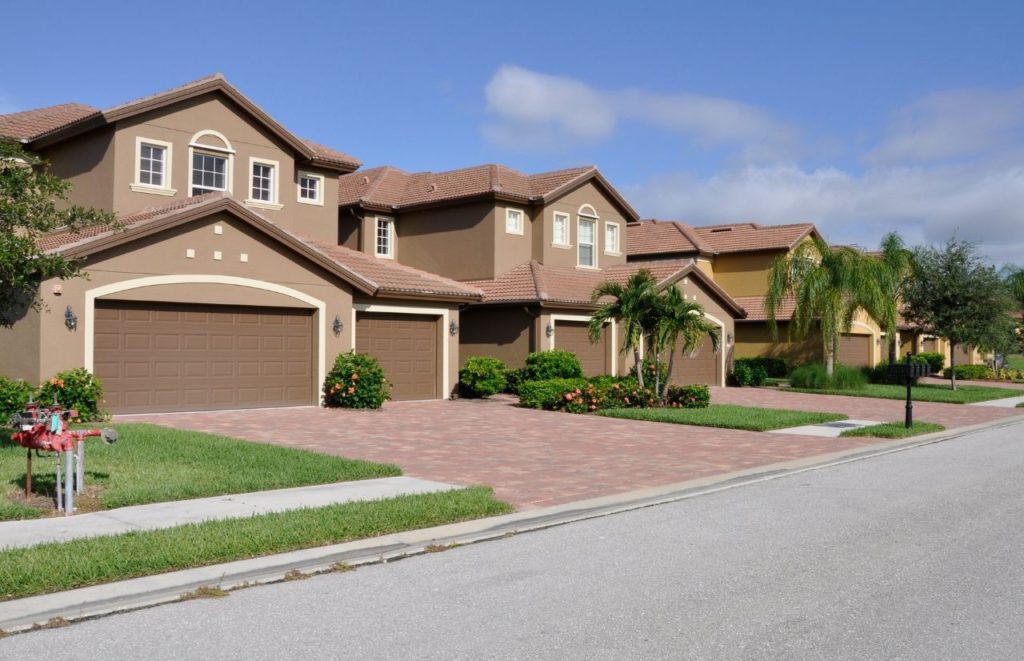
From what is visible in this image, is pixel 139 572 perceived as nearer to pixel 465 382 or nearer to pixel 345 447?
pixel 345 447

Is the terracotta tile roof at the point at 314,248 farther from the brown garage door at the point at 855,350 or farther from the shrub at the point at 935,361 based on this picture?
the shrub at the point at 935,361

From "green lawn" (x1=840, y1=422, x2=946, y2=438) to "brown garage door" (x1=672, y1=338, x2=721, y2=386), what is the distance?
13.1 metres

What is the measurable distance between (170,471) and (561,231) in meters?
21.8

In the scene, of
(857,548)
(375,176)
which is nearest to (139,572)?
(857,548)

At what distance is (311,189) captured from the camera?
1059 inches

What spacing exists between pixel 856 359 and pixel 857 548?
38367mm

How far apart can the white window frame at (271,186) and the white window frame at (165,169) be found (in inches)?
88.2

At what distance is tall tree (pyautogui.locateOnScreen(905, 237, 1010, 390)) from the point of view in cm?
3534

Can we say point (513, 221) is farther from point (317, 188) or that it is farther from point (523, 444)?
point (523, 444)

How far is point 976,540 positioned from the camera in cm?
848

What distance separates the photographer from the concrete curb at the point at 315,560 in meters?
6.26

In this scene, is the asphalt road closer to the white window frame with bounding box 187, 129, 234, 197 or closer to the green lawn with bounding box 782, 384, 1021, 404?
the white window frame with bounding box 187, 129, 234, 197

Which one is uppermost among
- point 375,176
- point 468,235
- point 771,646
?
point 375,176

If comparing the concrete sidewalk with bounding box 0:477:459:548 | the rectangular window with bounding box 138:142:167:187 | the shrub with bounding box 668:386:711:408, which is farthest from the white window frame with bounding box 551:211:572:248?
the concrete sidewalk with bounding box 0:477:459:548
